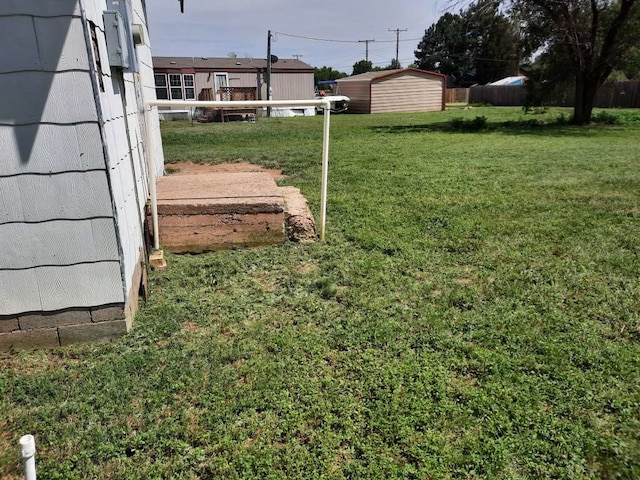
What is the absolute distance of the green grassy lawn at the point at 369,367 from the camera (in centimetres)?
190

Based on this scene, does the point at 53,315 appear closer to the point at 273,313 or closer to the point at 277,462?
the point at 273,313

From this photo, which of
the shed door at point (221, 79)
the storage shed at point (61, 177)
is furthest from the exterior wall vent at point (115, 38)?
the shed door at point (221, 79)

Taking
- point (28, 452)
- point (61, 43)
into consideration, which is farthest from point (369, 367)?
point (61, 43)

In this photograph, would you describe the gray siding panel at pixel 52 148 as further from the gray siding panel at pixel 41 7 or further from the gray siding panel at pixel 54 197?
the gray siding panel at pixel 41 7

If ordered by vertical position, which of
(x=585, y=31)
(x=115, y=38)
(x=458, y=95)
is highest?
(x=585, y=31)

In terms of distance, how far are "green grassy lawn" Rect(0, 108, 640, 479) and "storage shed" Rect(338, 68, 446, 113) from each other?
24.4 metres

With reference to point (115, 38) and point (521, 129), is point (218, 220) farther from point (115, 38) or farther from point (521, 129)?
point (521, 129)

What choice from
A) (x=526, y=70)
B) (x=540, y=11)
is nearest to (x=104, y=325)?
(x=540, y=11)

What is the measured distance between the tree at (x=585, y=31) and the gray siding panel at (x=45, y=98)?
14987 mm

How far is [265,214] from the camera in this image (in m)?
4.20

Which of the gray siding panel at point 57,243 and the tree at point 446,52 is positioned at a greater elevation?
the tree at point 446,52

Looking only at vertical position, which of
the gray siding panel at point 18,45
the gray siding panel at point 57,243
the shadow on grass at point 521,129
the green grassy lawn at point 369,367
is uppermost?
the gray siding panel at point 18,45

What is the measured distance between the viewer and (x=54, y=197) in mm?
2463

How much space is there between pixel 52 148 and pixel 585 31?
1638 centimetres
